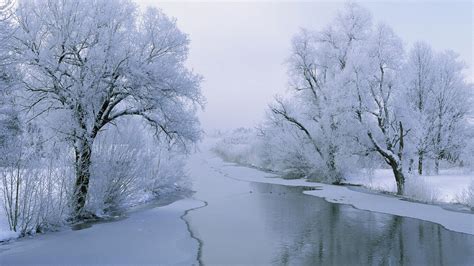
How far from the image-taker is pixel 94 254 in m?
10.2

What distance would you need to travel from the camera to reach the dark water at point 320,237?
1007 centimetres

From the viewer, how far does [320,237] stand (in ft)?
40.4

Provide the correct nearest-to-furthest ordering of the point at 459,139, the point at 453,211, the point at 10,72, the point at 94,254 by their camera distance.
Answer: the point at 94,254 → the point at 10,72 → the point at 453,211 → the point at 459,139

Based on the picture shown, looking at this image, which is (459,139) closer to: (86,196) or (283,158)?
(283,158)

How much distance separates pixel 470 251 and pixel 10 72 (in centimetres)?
1373

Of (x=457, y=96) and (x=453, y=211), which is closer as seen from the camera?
(x=453, y=211)

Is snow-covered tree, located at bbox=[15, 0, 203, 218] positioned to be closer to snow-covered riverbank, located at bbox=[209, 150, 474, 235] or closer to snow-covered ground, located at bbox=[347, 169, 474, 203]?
snow-covered riverbank, located at bbox=[209, 150, 474, 235]

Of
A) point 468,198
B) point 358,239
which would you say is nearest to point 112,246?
point 358,239

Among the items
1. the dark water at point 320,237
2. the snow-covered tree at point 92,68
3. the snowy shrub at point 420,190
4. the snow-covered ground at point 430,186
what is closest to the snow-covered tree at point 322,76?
the snow-covered ground at point 430,186

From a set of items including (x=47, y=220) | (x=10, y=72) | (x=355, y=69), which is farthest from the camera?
(x=355, y=69)

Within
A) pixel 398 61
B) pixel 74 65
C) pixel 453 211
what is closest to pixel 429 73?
pixel 398 61

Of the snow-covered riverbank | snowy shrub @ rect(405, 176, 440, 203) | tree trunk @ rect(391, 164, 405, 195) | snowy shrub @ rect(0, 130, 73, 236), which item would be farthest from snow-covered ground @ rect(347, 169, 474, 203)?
snowy shrub @ rect(0, 130, 73, 236)

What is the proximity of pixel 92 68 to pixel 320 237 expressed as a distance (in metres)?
9.44

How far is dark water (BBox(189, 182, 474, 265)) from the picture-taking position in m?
10.1
